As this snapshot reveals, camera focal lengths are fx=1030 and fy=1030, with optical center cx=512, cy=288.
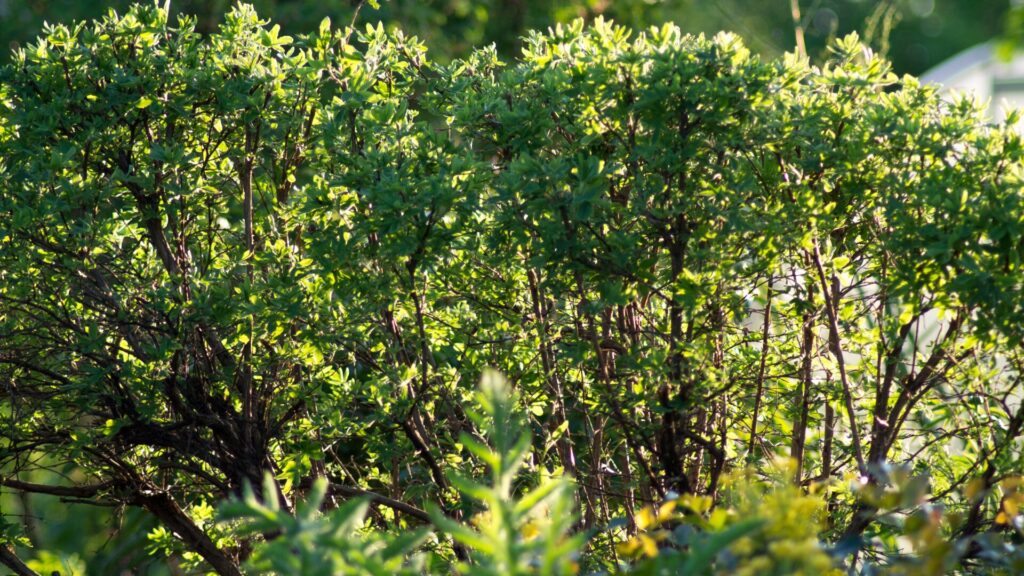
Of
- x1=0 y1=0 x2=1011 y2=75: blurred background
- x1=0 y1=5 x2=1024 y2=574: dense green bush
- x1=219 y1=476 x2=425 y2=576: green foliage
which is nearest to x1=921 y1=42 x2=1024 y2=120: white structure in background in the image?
x1=0 y1=0 x2=1011 y2=75: blurred background

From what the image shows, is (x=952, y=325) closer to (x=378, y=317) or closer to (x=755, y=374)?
(x=755, y=374)

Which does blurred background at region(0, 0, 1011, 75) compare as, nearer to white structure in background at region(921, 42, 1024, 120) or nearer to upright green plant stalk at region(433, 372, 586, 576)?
white structure in background at region(921, 42, 1024, 120)

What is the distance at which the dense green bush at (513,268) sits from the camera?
3.07 m

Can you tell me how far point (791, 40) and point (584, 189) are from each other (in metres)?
17.4

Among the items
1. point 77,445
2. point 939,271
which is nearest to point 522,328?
point 939,271

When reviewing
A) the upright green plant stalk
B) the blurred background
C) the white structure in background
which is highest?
the blurred background

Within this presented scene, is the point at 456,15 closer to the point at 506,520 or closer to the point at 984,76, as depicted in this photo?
the point at 984,76

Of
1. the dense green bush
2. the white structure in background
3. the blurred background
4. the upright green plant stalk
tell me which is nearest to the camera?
the upright green plant stalk

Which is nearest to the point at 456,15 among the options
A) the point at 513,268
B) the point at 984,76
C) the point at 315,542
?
the point at 984,76

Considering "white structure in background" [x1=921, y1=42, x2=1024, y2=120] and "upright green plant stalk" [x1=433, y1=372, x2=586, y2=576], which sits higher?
"white structure in background" [x1=921, y1=42, x2=1024, y2=120]

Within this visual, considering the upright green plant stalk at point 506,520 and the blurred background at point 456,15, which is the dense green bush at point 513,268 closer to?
A: the upright green plant stalk at point 506,520

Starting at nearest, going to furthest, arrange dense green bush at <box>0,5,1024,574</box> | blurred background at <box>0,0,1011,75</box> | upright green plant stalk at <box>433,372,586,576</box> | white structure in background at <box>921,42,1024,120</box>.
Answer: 1. upright green plant stalk at <box>433,372,586,576</box>
2. dense green bush at <box>0,5,1024,574</box>
3. white structure in background at <box>921,42,1024,120</box>
4. blurred background at <box>0,0,1011,75</box>

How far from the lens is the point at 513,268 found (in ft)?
Result: 12.0

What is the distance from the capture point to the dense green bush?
3.07 m
